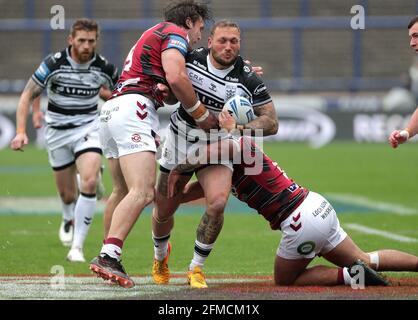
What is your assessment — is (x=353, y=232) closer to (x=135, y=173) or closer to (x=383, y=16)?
(x=135, y=173)

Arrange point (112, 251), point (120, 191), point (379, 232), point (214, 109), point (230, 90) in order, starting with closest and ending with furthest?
1. point (112, 251)
2. point (230, 90)
3. point (214, 109)
4. point (120, 191)
5. point (379, 232)

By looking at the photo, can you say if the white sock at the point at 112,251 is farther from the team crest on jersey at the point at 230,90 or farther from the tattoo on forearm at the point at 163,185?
the team crest on jersey at the point at 230,90

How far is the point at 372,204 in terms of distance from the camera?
→ 14.4 metres

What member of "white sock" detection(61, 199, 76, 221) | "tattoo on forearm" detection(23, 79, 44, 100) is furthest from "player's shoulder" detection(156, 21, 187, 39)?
"white sock" detection(61, 199, 76, 221)

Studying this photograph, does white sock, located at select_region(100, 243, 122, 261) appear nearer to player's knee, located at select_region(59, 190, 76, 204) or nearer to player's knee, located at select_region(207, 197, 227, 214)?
player's knee, located at select_region(207, 197, 227, 214)

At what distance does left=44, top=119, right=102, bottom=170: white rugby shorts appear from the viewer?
10.2 m

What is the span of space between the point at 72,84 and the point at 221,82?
3.41 metres

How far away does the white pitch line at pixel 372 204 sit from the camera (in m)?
13.4

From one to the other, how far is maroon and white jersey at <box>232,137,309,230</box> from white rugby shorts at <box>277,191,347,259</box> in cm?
7

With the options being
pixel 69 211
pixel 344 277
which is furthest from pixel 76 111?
pixel 344 277

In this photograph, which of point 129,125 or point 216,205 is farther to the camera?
point 129,125

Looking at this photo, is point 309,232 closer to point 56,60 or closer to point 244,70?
point 244,70
